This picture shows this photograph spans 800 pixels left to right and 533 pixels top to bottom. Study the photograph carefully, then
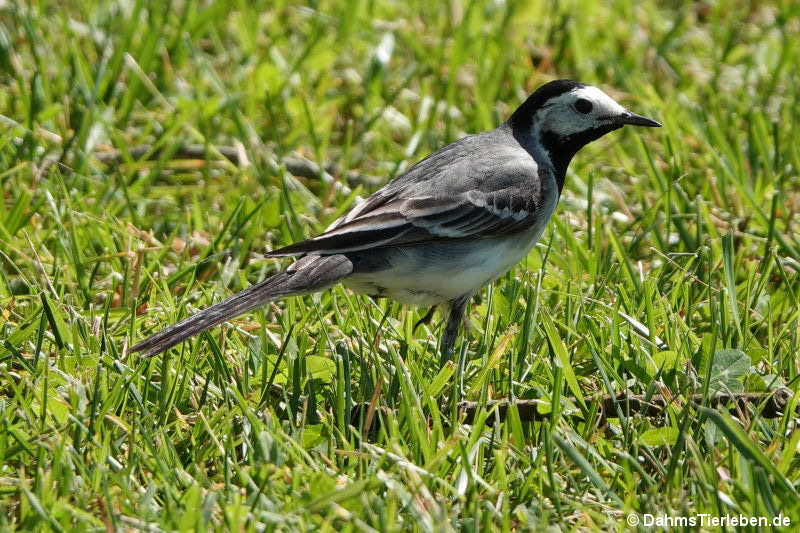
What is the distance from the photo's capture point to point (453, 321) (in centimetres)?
474

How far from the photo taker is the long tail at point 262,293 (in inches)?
153

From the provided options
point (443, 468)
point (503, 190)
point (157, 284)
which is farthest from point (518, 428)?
point (157, 284)

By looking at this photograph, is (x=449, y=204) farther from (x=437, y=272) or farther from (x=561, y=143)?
(x=561, y=143)

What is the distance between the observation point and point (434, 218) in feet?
15.5

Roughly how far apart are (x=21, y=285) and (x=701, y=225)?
3.20 m

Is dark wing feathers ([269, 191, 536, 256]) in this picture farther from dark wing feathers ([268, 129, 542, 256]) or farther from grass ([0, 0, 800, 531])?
grass ([0, 0, 800, 531])

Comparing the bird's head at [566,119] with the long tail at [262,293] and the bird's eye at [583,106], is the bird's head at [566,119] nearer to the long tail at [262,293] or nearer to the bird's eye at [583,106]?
the bird's eye at [583,106]

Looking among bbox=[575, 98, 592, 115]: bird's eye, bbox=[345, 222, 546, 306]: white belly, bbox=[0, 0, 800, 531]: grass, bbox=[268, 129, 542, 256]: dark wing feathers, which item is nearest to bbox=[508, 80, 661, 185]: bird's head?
bbox=[575, 98, 592, 115]: bird's eye

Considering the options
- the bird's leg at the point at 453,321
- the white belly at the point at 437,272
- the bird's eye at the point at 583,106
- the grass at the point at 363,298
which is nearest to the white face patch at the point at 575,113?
the bird's eye at the point at 583,106

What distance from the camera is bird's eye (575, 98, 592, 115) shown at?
5189 mm

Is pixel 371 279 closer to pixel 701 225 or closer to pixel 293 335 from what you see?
pixel 293 335

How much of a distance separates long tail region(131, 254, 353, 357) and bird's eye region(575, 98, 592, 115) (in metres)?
1.44

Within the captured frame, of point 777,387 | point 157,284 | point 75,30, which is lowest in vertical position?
point 777,387

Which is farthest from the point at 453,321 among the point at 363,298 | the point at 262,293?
the point at 262,293
